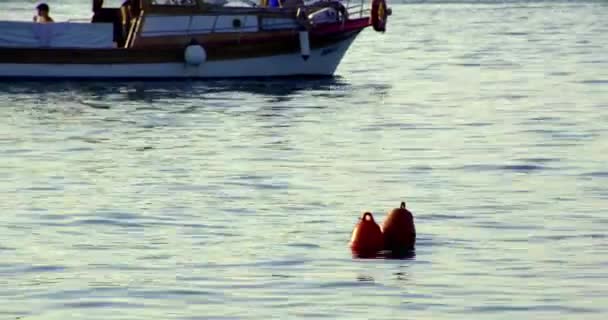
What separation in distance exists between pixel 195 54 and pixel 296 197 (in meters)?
21.4

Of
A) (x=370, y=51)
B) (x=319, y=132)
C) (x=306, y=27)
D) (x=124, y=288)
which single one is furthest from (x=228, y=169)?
(x=370, y=51)

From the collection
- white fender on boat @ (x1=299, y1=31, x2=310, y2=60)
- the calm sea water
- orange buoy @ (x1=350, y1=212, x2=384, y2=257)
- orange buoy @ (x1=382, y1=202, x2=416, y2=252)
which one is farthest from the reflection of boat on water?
orange buoy @ (x1=350, y1=212, x2=384, y2=257)

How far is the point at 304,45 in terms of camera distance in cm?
4416

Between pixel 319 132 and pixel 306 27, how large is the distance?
11.9 meters

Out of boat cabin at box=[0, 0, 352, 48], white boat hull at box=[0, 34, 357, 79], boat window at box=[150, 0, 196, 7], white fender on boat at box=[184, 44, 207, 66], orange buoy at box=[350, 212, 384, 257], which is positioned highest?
orange buoy at box=[350, 212, 384, 257]

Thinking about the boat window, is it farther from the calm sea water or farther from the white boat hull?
the calm sea water

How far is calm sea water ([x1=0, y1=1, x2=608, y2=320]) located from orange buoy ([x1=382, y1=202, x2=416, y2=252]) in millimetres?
347

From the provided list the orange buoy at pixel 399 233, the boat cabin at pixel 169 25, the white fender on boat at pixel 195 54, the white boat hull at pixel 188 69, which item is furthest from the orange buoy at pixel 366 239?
the white boat hull at pixel 188 69

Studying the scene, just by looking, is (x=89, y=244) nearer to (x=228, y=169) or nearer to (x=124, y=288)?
(x=124, y=288)

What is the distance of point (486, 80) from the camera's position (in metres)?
48.5

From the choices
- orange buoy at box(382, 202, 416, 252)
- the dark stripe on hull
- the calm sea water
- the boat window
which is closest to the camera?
the calm sea water

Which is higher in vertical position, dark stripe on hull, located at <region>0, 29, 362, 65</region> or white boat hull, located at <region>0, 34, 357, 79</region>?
dark stripe on hull, located at <region>0, 29, 362, 65</region>

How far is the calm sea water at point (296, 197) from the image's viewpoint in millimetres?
15711

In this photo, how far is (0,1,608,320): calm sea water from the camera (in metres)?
15.7
